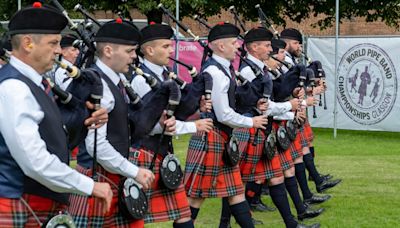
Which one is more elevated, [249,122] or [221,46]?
[221,46]

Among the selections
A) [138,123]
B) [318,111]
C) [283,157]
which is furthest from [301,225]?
[318,111]

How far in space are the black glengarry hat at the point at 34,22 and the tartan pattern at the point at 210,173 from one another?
235cm

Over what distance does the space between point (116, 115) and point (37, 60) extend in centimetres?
87

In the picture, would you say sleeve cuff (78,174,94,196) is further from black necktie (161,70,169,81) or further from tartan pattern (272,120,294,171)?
tartan pattern (272,120,294,171)

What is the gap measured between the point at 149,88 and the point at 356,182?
4.43 metres

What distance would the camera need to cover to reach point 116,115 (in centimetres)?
373

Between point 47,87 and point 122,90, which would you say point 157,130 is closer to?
point 122,90

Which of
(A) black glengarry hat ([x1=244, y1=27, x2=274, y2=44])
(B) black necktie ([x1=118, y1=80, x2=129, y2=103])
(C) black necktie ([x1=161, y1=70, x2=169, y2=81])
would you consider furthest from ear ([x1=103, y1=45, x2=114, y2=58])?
(A) black glengarry hat ([x1=244, y1=27, x2=274, y2=44])

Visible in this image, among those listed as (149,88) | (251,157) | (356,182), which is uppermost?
(149,88)

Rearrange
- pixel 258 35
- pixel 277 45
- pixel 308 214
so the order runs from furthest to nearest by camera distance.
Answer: pixel 277 45 → pixel 308 214 → pixel 258 35

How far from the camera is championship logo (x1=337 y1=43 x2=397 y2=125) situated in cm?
1233

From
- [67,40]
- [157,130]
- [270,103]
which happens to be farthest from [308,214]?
[67,40]

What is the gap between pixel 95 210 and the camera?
3824 mm

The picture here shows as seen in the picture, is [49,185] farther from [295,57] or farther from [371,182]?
[371,182]
